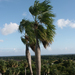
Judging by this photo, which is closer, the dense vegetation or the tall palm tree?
the tall palm tree

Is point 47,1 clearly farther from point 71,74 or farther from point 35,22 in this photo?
point 71,74

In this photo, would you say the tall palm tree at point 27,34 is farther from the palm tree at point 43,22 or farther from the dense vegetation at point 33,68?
the dense vegetation at point 33,68

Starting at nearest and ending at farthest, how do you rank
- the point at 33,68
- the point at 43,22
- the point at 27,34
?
the point at 43,22 < the point at 27,34 < the point at 33,68

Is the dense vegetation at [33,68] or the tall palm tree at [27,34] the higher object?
the tall palm tree at [27,34]

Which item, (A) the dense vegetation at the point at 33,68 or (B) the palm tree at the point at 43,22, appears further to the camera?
(A) the dense vegetation at the point at 33,68

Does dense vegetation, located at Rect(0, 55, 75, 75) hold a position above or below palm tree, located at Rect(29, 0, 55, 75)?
below

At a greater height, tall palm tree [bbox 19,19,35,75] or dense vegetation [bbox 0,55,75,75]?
tall palm tree [bbox 19,19,35,75]

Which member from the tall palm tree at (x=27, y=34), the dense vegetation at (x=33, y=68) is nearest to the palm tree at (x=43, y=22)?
the tall palm tree at (x=27, y=34)

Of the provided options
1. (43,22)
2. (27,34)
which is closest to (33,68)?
(27,34)

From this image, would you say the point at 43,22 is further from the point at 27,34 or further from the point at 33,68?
the point at 33,68

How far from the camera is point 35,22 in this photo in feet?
14.1

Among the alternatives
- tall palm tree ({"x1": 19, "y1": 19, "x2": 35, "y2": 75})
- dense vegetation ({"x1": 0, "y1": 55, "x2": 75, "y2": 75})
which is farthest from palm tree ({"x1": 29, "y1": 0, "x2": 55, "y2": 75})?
dense vegetation ({"x1": 0, "y1": 55, "x2": 75, "y2": 75})

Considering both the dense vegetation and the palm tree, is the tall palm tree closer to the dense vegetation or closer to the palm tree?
the palm tree

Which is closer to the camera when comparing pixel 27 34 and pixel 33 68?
pixel 27 34
